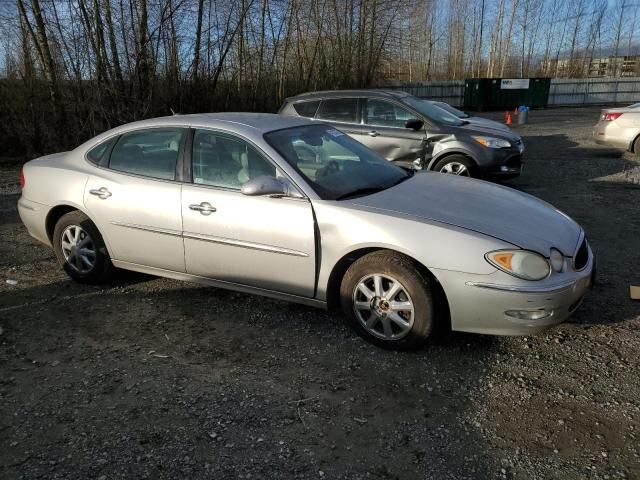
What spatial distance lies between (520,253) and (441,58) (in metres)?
42.2

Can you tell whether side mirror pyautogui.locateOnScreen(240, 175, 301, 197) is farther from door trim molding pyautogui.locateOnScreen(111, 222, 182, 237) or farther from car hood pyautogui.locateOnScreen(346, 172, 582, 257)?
door trim molding pyautogui.locateOnScreen(111, 222, 182, 237)

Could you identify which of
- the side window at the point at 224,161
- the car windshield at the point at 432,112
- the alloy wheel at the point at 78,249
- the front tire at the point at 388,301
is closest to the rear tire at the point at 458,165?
the car windshield at the point at 432,112

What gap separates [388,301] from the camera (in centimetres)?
349

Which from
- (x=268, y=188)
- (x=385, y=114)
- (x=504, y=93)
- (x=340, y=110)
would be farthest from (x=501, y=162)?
(x=504, y=93)

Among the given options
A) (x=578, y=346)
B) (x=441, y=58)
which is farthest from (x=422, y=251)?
(x=441, y=58)

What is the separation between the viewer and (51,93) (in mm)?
11750

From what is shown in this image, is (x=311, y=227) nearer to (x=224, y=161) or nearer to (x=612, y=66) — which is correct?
(x=224, y=161)

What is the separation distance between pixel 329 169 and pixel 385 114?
4.58 meters

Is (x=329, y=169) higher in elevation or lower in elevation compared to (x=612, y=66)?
lower

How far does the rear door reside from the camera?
8.09m

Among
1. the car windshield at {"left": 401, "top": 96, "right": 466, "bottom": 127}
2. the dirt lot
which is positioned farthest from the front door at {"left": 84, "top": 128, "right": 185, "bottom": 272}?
the car windshield at {"left": 401, "top": 96, "right": 466, "bottom": 127}

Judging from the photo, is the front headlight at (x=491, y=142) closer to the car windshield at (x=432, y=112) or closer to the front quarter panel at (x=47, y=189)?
the car windshield at (x=432, y=112)

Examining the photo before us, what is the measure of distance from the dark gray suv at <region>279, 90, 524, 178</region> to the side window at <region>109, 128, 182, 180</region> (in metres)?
→ 4.39

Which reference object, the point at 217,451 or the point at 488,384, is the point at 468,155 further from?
the point at 217,451
